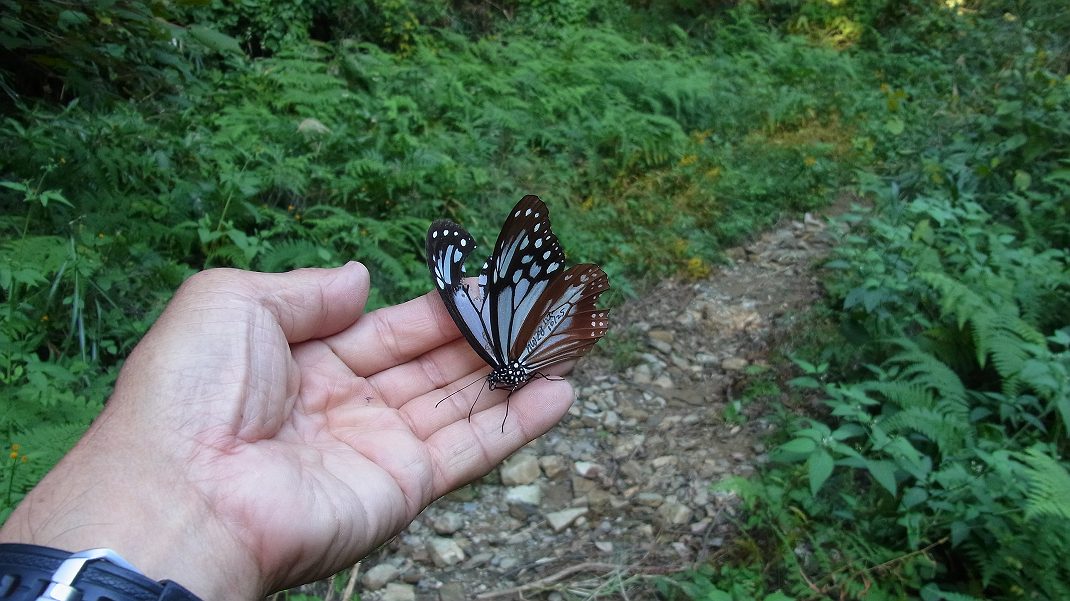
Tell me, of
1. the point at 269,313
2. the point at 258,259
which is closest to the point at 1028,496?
the point at 269,313

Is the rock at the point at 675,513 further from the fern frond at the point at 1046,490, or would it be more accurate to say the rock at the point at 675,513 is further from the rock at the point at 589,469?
the fern frond at the point at 1046,490

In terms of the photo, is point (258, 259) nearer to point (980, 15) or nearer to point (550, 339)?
point (550, 339)

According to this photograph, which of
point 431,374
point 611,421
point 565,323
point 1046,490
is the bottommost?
point 611,421

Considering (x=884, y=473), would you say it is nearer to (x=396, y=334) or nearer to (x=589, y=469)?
(x=589, y=469)

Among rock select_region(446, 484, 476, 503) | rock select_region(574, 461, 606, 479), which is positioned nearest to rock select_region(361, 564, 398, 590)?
rock select_region(446, 484, 476, 503)

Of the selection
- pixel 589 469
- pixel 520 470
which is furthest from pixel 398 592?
pixel 589 469

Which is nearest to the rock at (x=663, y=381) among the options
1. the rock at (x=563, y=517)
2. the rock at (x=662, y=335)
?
the rock at (x=662, y=335)
